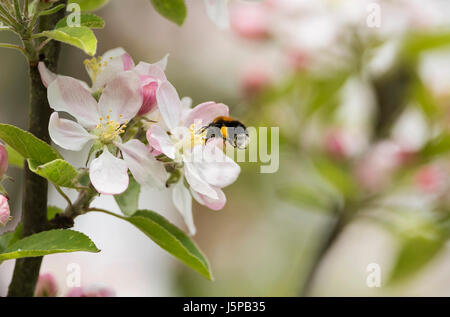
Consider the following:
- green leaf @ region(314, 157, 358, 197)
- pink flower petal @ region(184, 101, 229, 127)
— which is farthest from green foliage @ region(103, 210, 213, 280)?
green leaf @ region(314, 157, 358, 197)

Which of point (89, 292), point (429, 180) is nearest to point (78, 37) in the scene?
point (89, 292)

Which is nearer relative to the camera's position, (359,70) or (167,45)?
(359,70)

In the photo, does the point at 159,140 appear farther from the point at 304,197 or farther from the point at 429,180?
the point at 429,180

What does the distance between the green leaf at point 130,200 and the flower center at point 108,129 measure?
2.0 inches

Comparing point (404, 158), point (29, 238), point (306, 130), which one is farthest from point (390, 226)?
point (29, 238)

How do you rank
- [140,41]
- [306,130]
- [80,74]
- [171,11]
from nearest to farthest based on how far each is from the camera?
[171,11]
[306,130]
[80,74]
[140,41]

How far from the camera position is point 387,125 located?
1.39 m

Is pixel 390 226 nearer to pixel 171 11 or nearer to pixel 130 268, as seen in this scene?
pixel 171 11

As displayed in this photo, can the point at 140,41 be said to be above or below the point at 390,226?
above

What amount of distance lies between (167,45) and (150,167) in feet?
6.80

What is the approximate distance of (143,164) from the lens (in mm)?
512

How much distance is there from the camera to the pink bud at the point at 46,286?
67 centimetres

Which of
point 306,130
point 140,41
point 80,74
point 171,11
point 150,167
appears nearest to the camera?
point 150,167

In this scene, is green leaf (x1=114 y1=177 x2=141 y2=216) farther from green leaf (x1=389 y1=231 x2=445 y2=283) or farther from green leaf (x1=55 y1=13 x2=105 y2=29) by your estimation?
green leaf (x1=389 y1=231 x2=445 y2=283)
